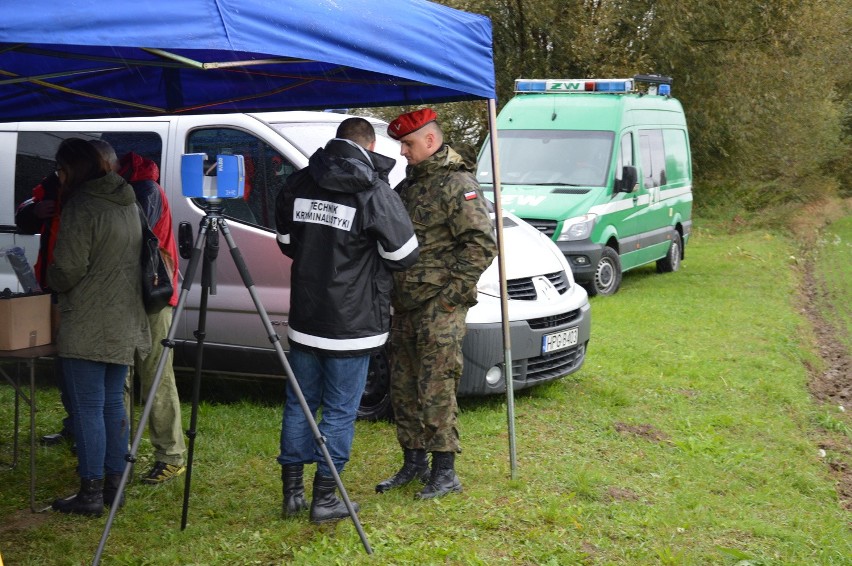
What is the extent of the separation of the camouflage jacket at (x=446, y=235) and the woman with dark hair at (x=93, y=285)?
4.40ft

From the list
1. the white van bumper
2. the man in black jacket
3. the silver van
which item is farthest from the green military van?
→ the man in black jacket

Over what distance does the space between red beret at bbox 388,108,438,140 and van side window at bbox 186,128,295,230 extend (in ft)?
5.18

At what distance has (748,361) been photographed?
9.43m

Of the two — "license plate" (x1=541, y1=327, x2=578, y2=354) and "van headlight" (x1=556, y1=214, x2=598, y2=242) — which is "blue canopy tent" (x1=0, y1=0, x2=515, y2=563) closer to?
"license plate" (x1=541, y1=327, x2=578, y2=354)

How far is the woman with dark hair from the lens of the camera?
15.6ft

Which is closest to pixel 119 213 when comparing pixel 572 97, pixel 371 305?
pixel 371 305

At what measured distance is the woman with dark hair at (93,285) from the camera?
188 inches

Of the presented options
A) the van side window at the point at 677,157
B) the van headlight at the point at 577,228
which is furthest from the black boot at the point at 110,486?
the van side window at the point at 677,157

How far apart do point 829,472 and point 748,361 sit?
9.54 ft

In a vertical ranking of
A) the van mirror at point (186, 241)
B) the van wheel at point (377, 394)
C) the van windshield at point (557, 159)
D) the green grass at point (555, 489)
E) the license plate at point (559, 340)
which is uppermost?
the van windshield at point (557, 159)

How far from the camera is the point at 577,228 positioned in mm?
12484

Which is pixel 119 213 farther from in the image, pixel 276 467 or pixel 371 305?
pixel 276 467

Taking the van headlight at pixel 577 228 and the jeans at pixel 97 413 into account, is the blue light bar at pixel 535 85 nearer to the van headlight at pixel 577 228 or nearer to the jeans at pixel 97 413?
the van headlight at pixel 577 228

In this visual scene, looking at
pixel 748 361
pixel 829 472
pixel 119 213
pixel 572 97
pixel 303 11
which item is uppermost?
pixel 572 97
